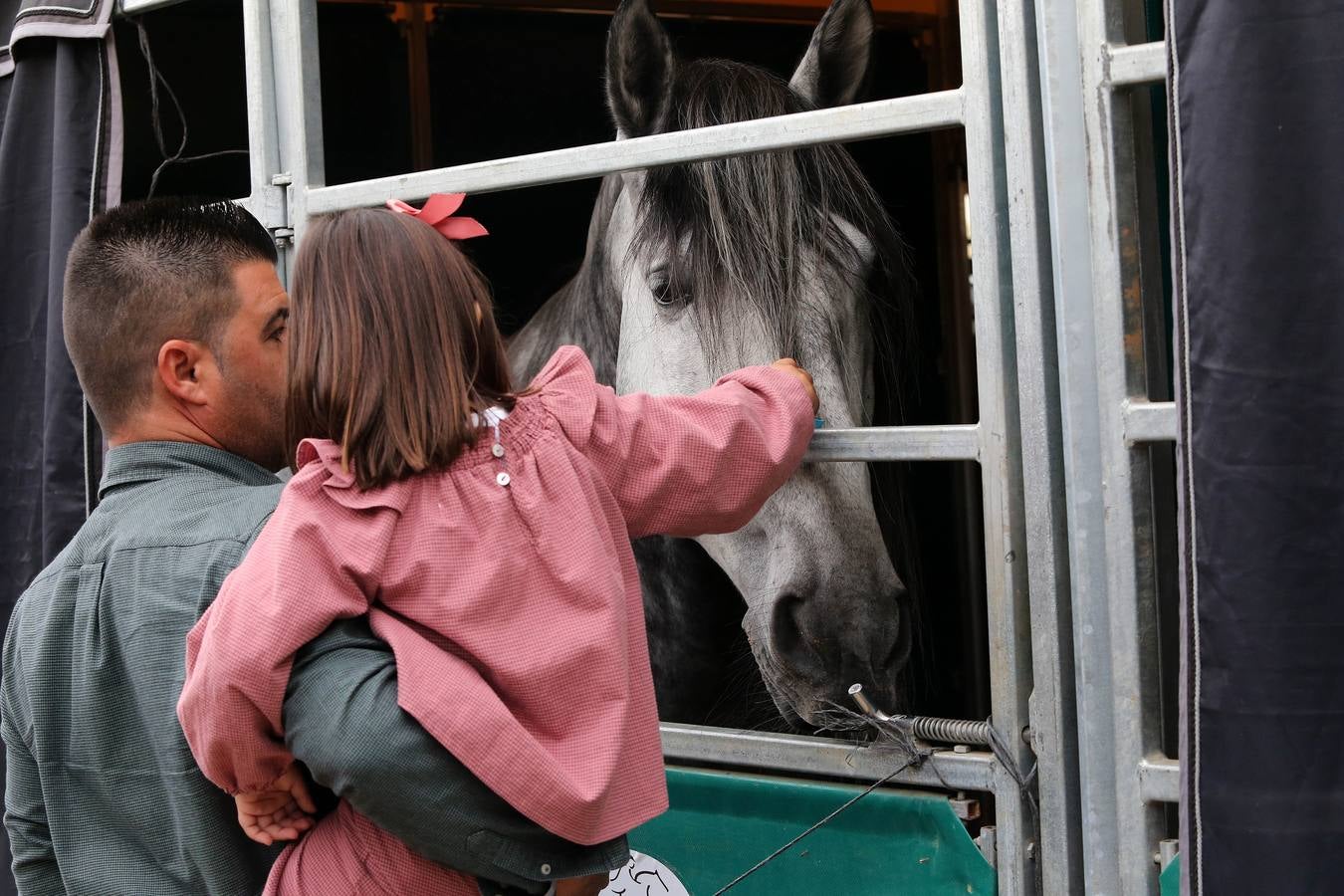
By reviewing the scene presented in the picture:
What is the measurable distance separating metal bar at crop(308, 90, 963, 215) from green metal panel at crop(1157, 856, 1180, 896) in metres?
0.85

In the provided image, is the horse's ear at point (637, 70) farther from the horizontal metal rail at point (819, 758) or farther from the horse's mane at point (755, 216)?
the horizontal metal rail at point (819, 758)

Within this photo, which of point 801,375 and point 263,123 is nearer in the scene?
point 801,375

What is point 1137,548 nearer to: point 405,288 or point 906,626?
point 906,626

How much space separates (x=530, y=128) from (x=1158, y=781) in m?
3.54

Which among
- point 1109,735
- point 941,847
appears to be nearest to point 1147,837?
point 1109,735

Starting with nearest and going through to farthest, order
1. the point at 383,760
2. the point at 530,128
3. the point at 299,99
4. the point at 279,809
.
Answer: the point at 383,760
the point at 279,809
the point at 299,99
the point at 530,128

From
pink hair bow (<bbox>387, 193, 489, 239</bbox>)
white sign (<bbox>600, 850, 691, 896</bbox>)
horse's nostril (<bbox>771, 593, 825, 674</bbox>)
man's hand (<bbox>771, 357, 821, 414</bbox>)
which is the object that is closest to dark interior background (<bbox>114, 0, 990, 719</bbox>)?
white sign (<bbox>600, 850, 691, 896</bbox>)

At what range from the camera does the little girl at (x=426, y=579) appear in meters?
1.04

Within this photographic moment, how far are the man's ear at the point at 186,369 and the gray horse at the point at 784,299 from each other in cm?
66

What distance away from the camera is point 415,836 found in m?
1.06

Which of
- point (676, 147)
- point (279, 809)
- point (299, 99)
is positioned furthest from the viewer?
point (299, 99)

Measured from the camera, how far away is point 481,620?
1070 mm

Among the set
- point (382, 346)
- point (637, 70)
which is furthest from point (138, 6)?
point (382, 346)

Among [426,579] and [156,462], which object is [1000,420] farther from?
Result: [156,462]
